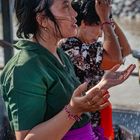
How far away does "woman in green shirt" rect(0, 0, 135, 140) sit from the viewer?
5.52ft

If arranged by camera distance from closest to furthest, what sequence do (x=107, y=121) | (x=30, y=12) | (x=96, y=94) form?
(x=96, y=94)
(x=30, y=12)
(x=107, y=121)

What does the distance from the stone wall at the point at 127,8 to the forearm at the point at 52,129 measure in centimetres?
1602

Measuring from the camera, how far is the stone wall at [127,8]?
17733mm

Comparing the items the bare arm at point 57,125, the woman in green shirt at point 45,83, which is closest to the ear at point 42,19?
the woman in green shirt at point 45,83

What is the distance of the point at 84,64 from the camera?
8.58 feet

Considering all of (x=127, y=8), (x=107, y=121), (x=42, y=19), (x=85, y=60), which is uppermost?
(x=42, y=19)

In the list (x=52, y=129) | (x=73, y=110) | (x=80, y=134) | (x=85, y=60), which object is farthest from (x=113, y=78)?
(x=85, y=60)

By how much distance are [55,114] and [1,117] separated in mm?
372

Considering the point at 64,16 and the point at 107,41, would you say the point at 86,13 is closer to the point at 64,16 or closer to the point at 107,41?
the point at 107,41

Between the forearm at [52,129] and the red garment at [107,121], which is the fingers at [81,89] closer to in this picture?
the forearm at [52,129]

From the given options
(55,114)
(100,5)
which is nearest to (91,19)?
(100,5)

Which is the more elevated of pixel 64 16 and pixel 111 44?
pixel 64 16

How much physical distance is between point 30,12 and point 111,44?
90 cm

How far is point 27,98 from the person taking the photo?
5.65 ft
